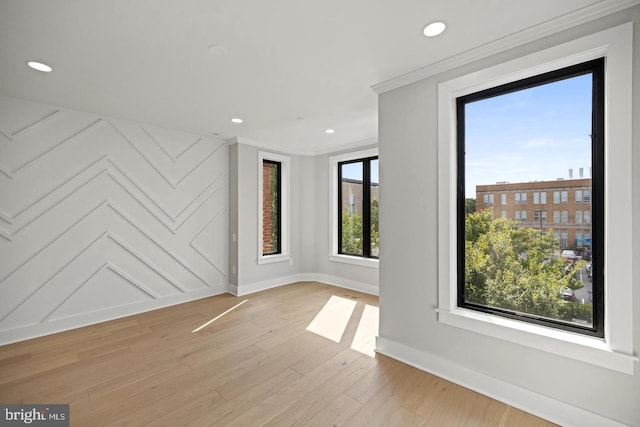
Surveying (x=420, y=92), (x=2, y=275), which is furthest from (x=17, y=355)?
(x=420, y=92)

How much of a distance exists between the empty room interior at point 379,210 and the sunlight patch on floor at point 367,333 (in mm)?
30

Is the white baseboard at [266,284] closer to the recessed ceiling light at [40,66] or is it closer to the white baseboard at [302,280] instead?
the white baseboard at [302,280]

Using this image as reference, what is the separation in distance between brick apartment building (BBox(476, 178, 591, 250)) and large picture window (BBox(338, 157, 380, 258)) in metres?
2.65

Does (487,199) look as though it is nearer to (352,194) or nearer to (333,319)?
(333,319)

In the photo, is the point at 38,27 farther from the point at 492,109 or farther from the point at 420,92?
the point at 492,109

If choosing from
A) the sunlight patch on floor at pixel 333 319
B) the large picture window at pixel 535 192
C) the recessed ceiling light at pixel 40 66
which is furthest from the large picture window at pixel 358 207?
the recessed ceiling light at pixel 40 66

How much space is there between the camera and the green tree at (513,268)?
1949 mm

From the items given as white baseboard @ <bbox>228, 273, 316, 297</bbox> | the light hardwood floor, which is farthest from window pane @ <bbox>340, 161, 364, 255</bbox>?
the light hardwood floor

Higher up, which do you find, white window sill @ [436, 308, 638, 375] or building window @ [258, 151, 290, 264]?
building window @ [258, 151, 290, 264]

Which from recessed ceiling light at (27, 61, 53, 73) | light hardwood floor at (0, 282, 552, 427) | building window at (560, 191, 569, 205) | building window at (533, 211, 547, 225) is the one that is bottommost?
light hardwood floor at (0, 282, 552, 427)

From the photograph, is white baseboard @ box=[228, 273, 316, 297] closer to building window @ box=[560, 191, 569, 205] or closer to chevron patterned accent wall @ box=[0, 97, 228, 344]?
chevron patterned accent wall @ box=[0, 97, 228, 344]

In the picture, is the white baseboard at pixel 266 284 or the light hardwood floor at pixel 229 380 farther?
the white baseboard at pixel 266 284

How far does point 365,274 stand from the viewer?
4.80m

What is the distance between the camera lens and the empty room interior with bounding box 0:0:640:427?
5.54 feet
